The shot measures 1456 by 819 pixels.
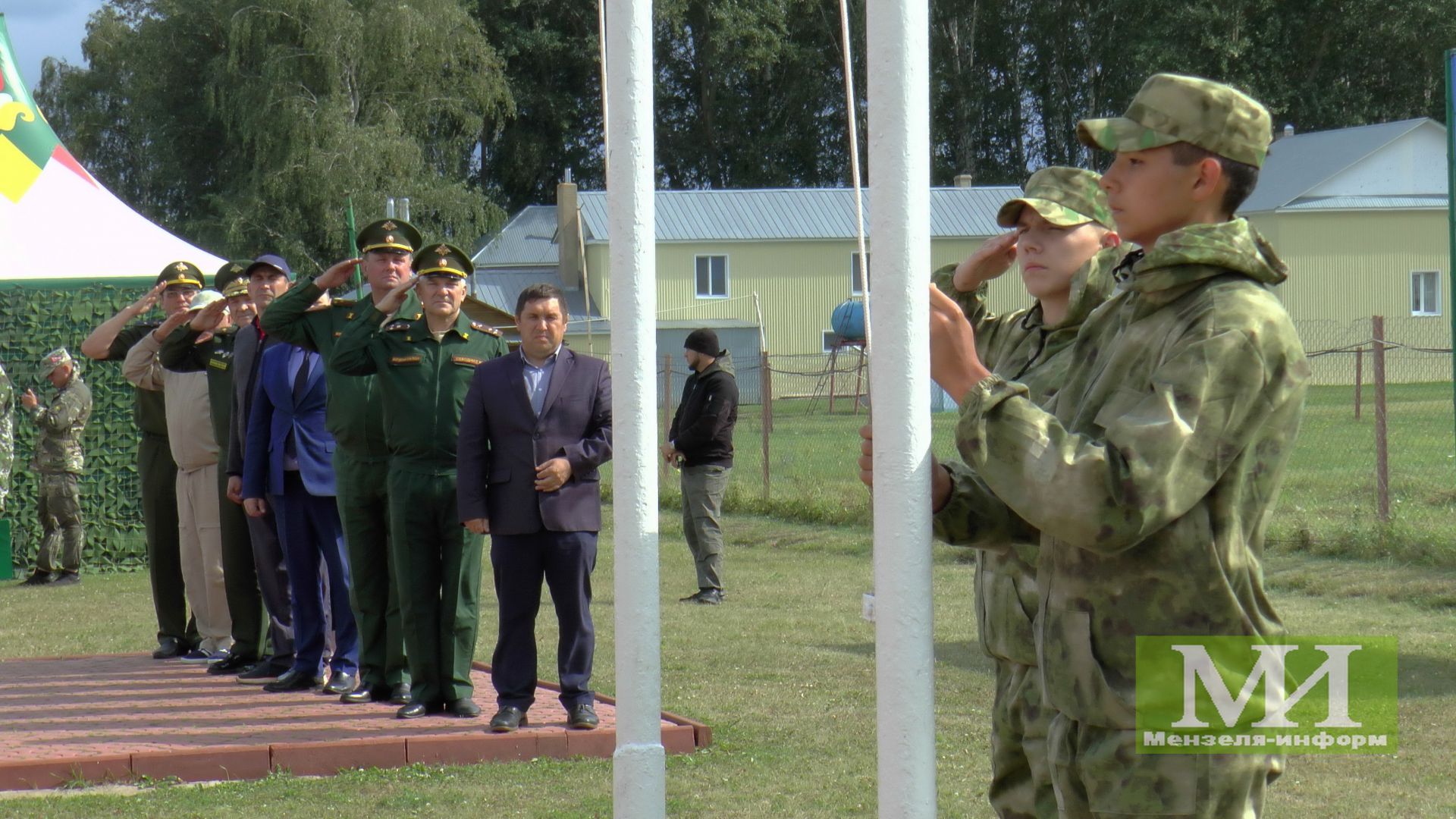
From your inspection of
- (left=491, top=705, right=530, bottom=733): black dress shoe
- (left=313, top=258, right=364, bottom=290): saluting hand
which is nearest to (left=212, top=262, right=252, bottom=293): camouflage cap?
(left=313, top=258, right=364, bottom=290): saluting hand

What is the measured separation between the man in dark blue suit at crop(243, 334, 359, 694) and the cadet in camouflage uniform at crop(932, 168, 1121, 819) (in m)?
5.13

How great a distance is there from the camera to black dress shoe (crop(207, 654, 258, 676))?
30.4ft

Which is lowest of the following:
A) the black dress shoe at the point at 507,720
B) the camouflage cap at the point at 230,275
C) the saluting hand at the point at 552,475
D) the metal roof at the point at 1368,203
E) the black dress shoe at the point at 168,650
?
the black dress shoe at the point at 168,650

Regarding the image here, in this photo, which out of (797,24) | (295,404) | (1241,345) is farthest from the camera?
(797,24)

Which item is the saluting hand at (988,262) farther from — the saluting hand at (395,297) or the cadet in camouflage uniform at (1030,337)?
the saluting hand at (395,297)

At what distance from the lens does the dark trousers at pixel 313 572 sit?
338 inches

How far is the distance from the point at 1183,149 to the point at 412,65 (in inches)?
1745

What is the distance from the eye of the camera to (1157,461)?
7.84ft

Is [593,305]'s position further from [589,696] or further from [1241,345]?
[1241,345]

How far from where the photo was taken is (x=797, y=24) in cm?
6025

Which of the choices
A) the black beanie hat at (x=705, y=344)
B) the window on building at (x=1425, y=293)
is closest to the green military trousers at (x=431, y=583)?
the black beanie hat at (x=705, y=344)

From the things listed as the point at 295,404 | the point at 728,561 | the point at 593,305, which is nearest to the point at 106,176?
the point at 593,305

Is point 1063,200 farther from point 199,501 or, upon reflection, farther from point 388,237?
point 199,501

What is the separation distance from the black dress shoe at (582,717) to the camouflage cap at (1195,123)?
5.05 m
